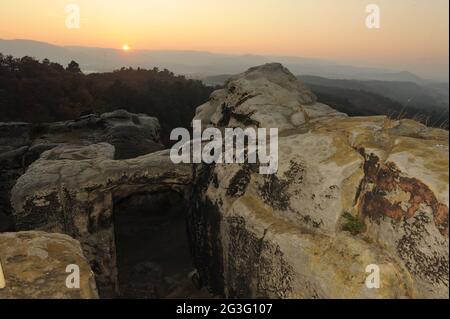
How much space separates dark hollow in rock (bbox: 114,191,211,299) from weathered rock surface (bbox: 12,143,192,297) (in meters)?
0.97

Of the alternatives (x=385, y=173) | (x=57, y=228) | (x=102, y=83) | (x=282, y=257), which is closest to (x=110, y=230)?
(x=57, y=228)

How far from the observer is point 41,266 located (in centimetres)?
618

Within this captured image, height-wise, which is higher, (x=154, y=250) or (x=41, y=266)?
(x=41, y=266)

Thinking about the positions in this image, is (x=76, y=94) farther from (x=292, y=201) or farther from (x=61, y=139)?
(x=292, y=201)

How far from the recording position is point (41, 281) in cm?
583

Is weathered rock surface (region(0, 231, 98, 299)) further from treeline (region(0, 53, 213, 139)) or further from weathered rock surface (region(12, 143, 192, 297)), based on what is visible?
treeline (region(0, 53, 213, 139))

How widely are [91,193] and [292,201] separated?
19.0 feet

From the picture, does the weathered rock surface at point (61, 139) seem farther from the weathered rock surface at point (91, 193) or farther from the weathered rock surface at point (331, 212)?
the weathered rock surface at point (331, 212)

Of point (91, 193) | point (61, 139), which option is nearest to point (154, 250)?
point (91, 193)

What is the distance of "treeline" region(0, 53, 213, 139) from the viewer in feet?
95.9

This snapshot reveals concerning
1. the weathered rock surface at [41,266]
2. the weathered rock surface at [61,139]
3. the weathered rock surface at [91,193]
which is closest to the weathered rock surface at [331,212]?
the weathered rock surface at [91,193]

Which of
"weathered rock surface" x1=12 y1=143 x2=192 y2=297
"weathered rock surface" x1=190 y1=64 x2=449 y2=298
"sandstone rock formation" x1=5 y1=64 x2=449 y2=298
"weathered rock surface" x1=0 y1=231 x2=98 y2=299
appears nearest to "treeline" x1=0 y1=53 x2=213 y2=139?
"weathered rock surface" x1=12 y1=143 x2=192 y2=297

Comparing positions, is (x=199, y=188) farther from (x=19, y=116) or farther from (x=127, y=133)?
(x=19, y=116)

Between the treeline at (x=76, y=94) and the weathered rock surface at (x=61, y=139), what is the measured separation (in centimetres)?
861
